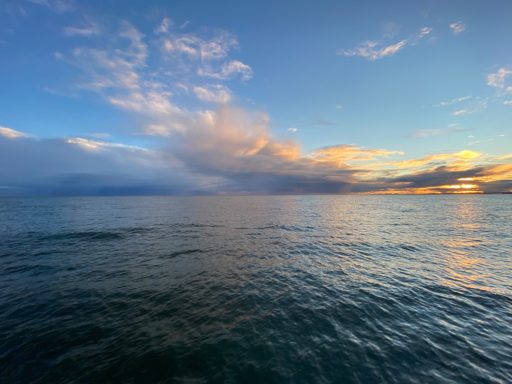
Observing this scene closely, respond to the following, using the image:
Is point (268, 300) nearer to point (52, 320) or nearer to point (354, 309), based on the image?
point (354, 309)

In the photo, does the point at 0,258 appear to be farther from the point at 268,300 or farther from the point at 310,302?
the point at 310,302

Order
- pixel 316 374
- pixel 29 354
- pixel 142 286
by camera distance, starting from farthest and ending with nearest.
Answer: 1. pixel 142 286
2. pixel 29 354
3. pixel 316 374

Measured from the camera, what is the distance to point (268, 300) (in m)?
16.2

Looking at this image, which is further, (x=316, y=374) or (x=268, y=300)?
(x=268, y=300)

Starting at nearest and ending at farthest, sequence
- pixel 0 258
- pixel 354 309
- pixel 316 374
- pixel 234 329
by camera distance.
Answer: pixel 316 374
pixel 234 329
pixel 354 309
pixel 0 258

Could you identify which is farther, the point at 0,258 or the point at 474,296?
the point at 0,258

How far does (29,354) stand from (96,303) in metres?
5.06

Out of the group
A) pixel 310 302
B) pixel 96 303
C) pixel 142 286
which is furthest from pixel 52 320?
pixel 310 302

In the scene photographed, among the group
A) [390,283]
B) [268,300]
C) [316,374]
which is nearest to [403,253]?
[390,283]

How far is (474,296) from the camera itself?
16.7 metres

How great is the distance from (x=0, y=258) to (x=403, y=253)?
48.6 m

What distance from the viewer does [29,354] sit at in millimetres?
10375

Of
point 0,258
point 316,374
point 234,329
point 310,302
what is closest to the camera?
point 316,374

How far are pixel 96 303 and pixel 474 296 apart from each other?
2735cm
